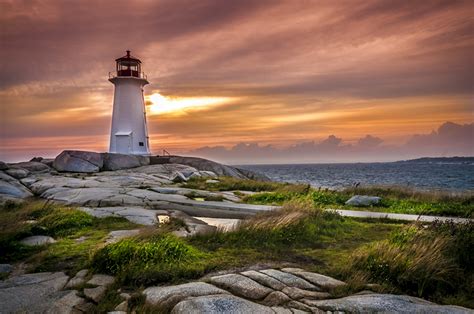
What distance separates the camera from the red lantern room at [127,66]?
3803 cm

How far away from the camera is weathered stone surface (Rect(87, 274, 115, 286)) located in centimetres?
604

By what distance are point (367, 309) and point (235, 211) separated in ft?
28.8

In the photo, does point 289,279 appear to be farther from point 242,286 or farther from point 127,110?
point 127,110

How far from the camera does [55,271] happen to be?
675 cm

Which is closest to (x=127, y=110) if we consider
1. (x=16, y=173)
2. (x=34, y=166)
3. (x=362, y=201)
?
(x=34, y=166)

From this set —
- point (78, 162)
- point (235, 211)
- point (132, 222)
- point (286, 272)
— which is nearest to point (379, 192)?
point (235, 211)

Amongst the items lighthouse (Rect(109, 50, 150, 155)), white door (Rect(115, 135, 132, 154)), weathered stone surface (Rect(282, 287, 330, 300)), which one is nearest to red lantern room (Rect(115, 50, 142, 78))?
lighthouse (Rect(109, 50, 150, 155))

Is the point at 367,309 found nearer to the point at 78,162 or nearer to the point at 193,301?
the point at 193,301

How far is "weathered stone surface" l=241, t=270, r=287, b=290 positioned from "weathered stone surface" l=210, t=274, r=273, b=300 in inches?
4.0

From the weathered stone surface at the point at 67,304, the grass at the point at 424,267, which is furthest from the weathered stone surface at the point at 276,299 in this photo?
the weathered stone surface at the point at 67,304

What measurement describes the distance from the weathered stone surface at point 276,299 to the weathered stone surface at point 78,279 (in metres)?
3.11

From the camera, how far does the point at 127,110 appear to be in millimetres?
38000

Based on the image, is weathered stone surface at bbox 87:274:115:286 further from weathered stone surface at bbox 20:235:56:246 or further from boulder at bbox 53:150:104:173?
boulder at bbox 53:150:104:173

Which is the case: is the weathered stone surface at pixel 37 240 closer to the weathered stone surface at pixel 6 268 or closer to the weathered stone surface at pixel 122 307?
the weathered stone surface at pixel 6 268
